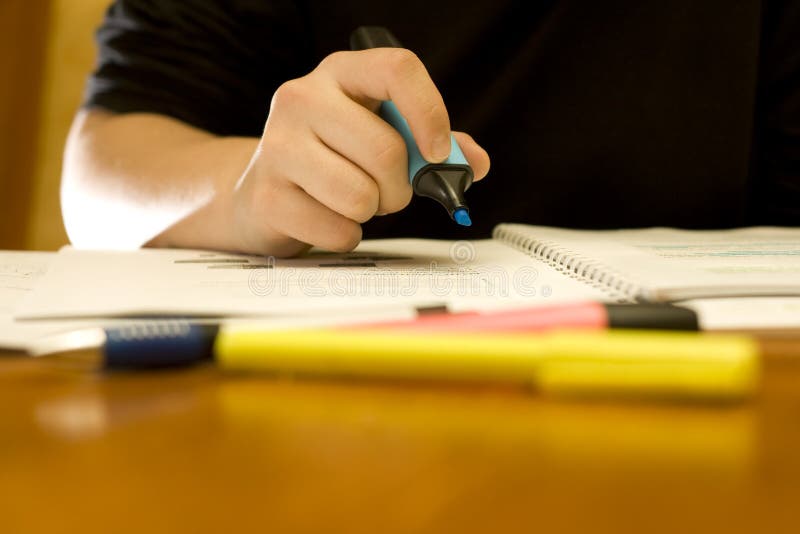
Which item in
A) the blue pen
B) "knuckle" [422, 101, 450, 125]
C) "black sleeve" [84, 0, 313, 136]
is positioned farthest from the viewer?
"black sleeve" [84, 0, 313, 136]

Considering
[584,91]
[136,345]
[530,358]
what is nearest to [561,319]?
[530,358]

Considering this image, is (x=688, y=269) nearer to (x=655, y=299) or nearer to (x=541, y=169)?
(x=655, y=299)

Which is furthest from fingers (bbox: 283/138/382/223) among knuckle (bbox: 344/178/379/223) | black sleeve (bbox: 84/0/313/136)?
black sleeve (bbox: 84/0/313/136)

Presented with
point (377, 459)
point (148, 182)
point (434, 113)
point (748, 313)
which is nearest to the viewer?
point (377, 459)

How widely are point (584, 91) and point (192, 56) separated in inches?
15.5

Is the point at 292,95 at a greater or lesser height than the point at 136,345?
greater

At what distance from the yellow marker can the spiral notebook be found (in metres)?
0.07

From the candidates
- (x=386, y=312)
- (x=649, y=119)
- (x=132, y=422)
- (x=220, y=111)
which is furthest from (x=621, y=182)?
(x=132, y=422)

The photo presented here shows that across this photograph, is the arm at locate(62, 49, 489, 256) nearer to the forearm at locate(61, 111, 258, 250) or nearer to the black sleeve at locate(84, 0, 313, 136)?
the forearm at locate(61, 111, 258, 250)

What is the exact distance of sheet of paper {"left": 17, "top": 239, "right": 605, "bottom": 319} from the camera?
1.07ft

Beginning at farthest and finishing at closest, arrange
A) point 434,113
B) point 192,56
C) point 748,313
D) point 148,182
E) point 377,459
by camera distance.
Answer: point 192,56 < point 148,182 < point 434,113 < point 748,313 < point 377,459

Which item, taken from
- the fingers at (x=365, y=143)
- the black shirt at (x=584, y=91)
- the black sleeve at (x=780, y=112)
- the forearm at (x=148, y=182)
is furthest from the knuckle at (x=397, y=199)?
the black sleeve at (x=780, y=112)

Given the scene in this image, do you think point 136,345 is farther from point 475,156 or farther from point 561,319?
point 475,156

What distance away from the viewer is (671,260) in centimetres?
42
